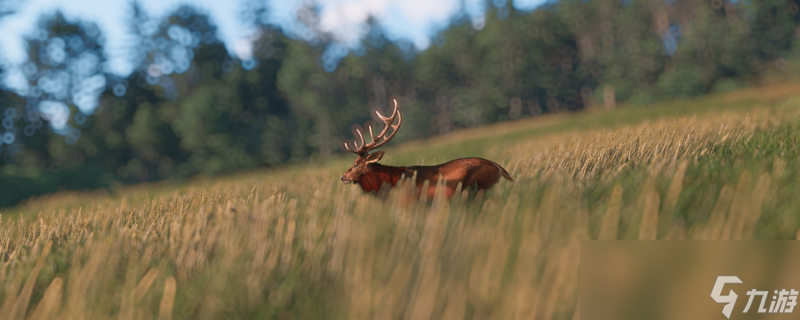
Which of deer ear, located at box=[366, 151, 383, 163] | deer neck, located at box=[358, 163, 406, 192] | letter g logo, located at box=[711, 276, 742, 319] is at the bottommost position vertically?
letter g logo, located at box=[711, 276, 742, 319]

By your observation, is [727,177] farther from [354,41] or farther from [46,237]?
[354,41]

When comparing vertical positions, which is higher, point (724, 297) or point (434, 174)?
point (434, 174)

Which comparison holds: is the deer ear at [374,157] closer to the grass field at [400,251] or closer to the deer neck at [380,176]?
the deer neck at [380,176]

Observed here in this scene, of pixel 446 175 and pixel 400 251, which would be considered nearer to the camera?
pixel 400 251

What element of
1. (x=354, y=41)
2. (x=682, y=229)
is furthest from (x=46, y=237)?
(x=354, y=41)

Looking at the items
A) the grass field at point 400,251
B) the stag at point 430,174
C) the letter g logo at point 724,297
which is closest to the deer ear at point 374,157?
the stag at point 430,174

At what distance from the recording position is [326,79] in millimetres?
51031

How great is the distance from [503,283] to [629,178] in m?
2.17

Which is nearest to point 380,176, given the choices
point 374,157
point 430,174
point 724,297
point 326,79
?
point 374,157

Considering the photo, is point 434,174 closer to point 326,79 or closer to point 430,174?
point 430,174

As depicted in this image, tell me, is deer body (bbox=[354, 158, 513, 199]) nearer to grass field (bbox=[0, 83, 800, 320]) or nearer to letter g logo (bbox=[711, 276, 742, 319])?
grass field (bbox=[0, 83, 800, 320])

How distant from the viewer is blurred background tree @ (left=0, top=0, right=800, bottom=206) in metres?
43.7

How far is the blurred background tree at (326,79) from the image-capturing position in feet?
143

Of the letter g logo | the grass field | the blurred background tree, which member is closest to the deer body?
the grass field
